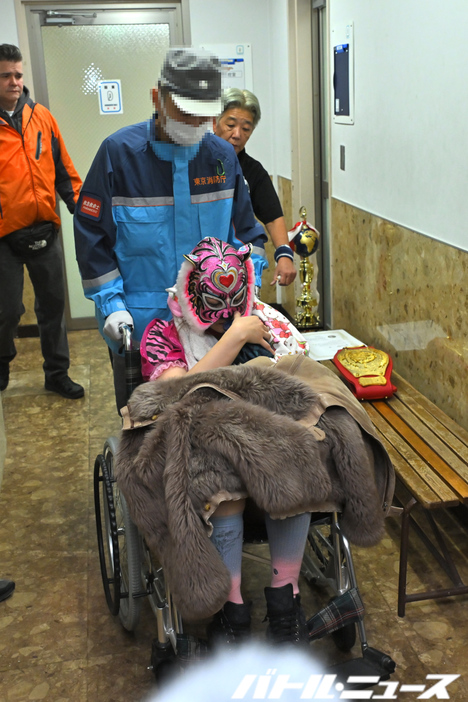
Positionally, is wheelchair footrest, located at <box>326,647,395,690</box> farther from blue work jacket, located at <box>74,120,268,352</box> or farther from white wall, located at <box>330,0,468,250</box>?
white wall, located at <box>330,0,468,250</box>

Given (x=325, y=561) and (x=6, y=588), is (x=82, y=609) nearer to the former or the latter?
(x=6, y=588)

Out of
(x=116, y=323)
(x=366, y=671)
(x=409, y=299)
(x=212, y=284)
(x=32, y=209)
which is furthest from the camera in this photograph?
(x=32, y=209)

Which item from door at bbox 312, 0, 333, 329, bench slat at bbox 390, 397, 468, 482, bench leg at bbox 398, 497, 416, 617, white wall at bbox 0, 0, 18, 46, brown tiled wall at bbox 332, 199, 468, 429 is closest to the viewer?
bench leg at bbox 398, 497, 416, 617

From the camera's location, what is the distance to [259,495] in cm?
154

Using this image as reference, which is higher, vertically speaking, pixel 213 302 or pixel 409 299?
pixel 213 302

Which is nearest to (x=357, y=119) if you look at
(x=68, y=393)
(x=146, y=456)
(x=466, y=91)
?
(x=466, y=91)

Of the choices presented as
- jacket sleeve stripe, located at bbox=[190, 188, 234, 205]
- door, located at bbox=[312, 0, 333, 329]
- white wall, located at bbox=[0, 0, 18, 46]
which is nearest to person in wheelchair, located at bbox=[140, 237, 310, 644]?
jacket sleeve stripe, located at bbox=[190, 188, 234, 205]

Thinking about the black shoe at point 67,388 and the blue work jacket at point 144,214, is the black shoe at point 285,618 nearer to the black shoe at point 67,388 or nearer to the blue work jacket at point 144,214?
the blue work jacket at point 144,214

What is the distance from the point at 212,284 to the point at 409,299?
4.09 feet

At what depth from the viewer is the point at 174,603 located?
1.61m

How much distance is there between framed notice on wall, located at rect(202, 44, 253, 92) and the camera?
190 inches

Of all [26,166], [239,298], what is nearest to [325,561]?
[239,298]

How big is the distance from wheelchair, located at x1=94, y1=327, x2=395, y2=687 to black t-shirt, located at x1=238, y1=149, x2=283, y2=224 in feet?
5.34

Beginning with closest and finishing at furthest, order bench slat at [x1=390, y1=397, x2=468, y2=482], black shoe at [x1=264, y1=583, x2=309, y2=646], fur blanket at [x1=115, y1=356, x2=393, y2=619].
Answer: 1. fur blanket at [x1=115, y1=356, x2=393, y2=619]
2. black shoe at [x1=264, y1=583, x2=309, y2=646]
3. bench slat at [x1=390, y1=397, x2=468, y2=482]
